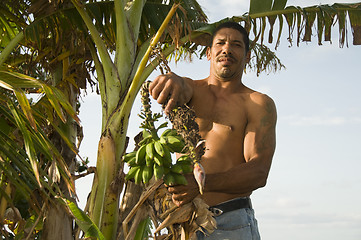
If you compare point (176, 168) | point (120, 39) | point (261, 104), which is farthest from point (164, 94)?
point (120, 39)

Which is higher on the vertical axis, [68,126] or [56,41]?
[56,41]

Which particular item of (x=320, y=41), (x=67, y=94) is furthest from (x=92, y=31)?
(x=320, y=41)

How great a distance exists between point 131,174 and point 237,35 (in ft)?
2.73

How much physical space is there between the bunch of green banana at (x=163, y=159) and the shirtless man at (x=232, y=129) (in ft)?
0.56

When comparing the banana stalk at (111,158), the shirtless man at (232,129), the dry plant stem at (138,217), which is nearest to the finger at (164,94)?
the shirtless man at (232,129)

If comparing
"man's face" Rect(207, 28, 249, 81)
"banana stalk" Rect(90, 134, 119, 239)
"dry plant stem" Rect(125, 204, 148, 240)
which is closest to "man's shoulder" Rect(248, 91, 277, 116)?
"man's face" Rect(207, 28, 249, 81)

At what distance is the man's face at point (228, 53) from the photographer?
219cm

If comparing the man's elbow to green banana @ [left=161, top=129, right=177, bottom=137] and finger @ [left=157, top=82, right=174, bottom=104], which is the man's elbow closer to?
green banana @ [left=161, top=129, right=177, bottom=137]

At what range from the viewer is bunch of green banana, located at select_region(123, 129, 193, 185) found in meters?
1.89

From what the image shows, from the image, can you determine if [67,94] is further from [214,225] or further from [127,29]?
[214,225]

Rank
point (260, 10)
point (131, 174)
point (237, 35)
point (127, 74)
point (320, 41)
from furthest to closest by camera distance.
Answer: point (320, 41) → point (260, 10) → point (127, 74) → point (237, 35) → point (131, 174)

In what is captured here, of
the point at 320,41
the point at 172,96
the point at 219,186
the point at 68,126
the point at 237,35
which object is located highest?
the point at 320,41

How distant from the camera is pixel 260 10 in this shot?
513 centimetres

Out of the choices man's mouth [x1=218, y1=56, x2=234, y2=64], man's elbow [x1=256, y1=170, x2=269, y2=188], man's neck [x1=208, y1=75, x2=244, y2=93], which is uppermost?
man's mouth [x1=218, y1=56, x2=234, y2=64]
